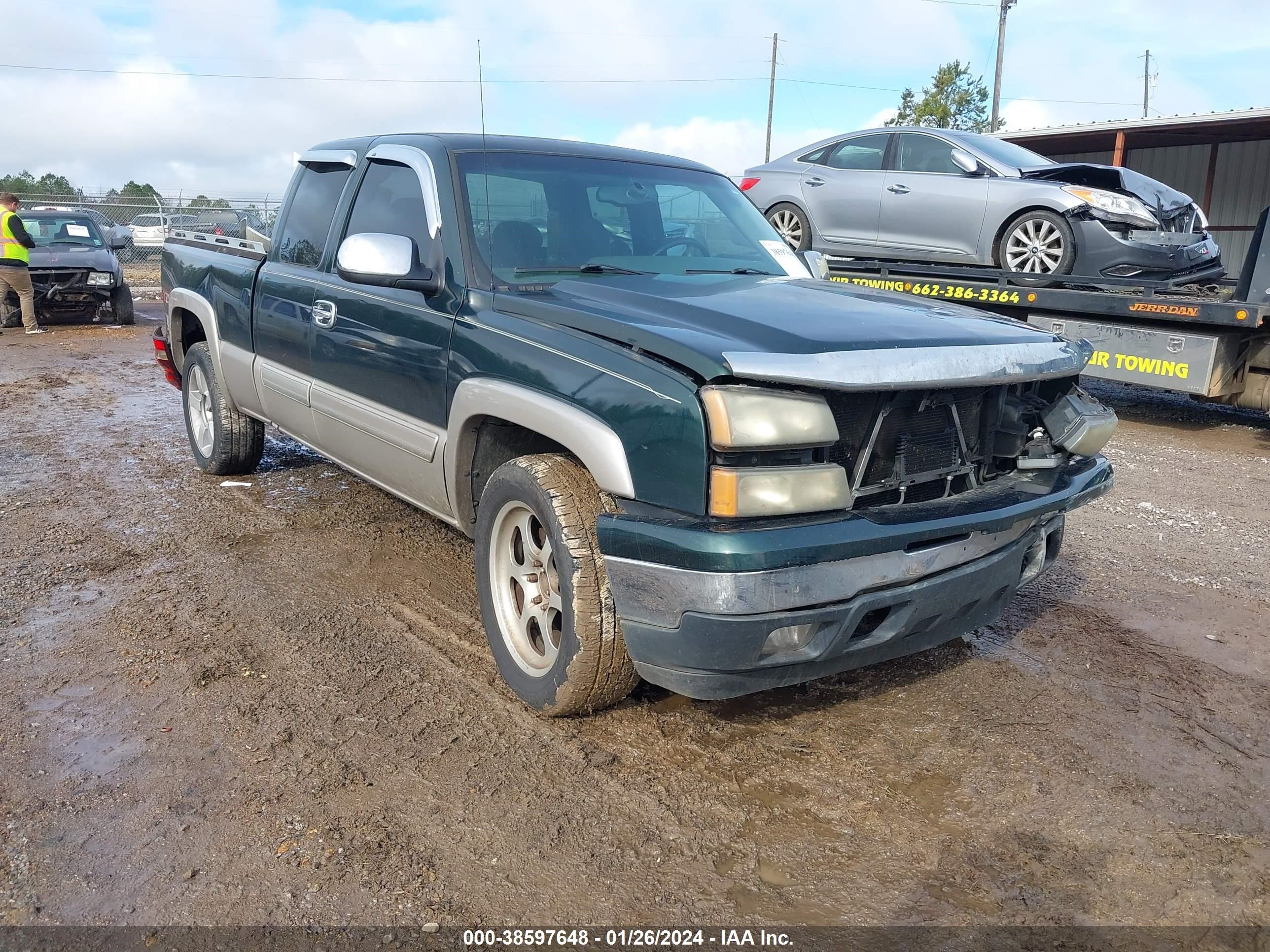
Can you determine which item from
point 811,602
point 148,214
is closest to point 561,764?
point 811,602

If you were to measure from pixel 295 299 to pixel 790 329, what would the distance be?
271 centimetres

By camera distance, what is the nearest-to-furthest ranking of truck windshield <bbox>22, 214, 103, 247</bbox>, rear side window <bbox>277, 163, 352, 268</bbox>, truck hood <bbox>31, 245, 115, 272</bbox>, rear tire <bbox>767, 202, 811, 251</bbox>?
rear side window <bbox>277, 163, 352, 268</bbox> → rear tire <bbox>767, 202, 811, 251</bbox> → truck hood <bbox>31, 245, 115, 272</bbox> → truck windshield <bbox>22, 214, 103, 247</bbox>

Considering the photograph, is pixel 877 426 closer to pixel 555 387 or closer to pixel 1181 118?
pixel 555 387

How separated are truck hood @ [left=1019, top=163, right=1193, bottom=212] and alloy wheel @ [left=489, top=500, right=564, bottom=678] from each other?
6616 millimetres

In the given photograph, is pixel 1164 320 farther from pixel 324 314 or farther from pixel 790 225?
pixel 324 314

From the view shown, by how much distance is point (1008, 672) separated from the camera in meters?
3.71

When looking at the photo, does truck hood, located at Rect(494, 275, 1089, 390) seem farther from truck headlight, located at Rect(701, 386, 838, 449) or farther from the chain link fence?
the chain link fence

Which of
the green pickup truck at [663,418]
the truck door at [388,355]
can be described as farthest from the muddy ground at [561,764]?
the truck door at [388,355]

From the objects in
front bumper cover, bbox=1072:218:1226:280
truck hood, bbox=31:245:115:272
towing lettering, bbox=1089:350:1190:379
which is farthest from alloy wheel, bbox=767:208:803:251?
truck hood, bbox=31:245:115:272

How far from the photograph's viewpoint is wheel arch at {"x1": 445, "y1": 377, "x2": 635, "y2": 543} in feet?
9.16

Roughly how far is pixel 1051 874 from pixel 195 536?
4.25m

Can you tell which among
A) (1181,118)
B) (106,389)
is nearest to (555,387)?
(106,389)

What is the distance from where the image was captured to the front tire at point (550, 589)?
2893mm

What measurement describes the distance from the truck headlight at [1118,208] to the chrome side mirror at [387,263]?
20.4 ft
